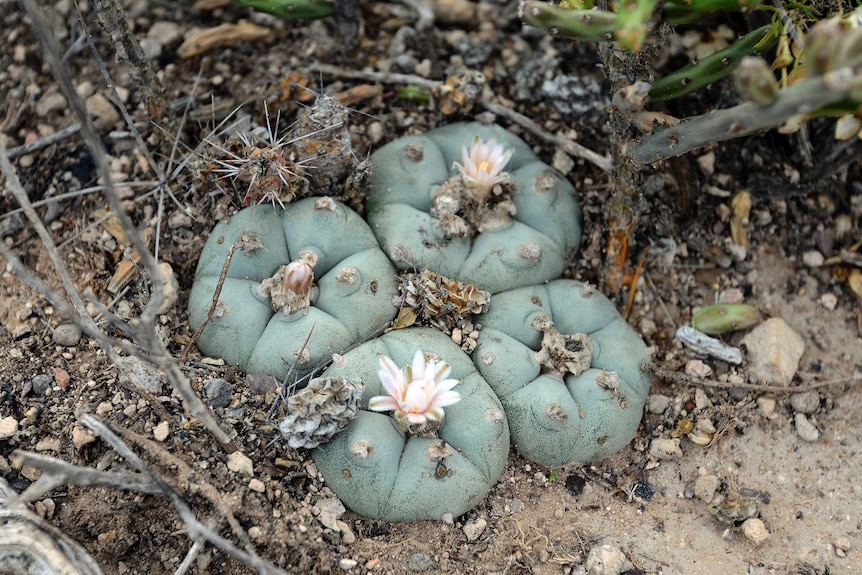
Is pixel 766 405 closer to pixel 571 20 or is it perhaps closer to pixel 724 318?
pixel 724 318

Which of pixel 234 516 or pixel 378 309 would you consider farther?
pixel 378 309

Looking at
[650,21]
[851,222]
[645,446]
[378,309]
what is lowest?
[645,446]

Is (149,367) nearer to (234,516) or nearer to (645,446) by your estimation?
(234,516)

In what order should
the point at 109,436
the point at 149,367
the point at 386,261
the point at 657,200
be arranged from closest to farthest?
the point at 109,436
the point at 149,367
the point at 386,261
the point at 657,200

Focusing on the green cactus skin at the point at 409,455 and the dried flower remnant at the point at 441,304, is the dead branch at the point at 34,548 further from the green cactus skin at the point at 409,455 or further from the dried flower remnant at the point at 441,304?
the dried flower remnant at the point at 441,304

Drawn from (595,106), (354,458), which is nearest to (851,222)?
(595,106)

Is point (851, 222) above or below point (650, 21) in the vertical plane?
below
